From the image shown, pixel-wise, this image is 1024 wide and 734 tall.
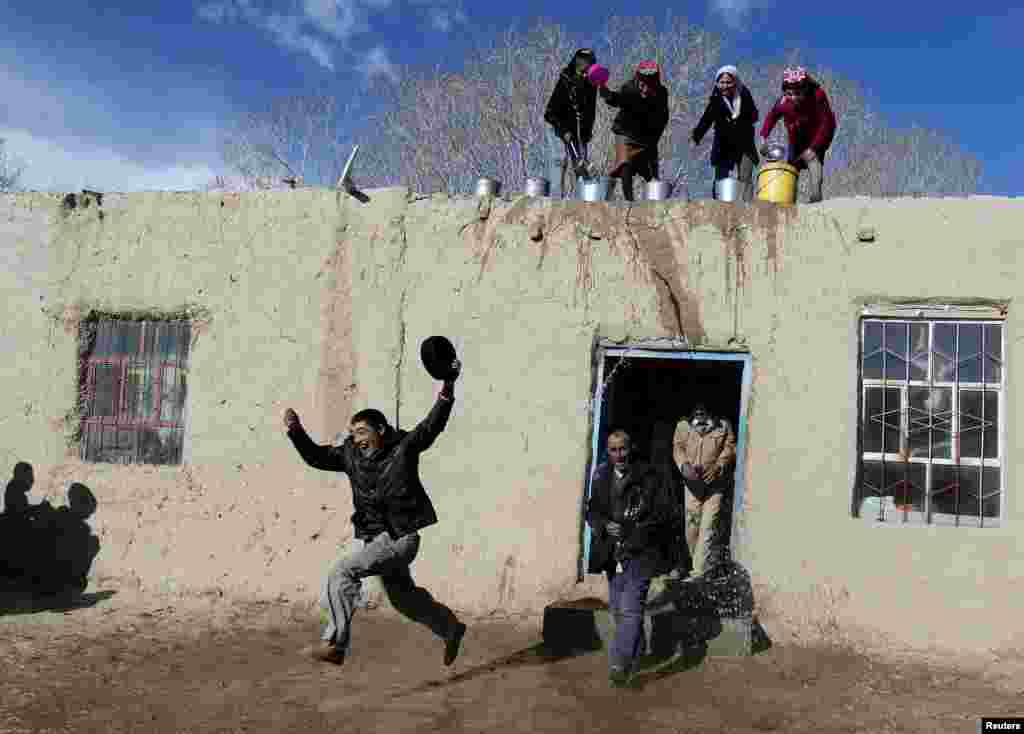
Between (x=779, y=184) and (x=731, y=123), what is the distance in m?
1.12

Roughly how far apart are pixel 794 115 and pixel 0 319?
6.84m

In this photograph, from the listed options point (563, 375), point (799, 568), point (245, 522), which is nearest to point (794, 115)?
point (563, 375)

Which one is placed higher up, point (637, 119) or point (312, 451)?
point (637, 119)

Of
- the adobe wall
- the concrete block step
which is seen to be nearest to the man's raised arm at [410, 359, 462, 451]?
the concrete block step

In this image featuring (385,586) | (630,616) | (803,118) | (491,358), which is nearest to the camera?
(385,586)

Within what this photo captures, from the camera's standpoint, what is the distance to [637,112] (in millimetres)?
7766

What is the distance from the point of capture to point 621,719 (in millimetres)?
4828

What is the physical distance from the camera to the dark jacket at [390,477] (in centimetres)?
496

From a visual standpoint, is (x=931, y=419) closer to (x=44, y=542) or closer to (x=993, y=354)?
(x=993, y=354)

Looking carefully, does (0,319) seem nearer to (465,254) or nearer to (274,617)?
(274,617)

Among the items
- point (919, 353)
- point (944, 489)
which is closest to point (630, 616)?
point (944, 489)

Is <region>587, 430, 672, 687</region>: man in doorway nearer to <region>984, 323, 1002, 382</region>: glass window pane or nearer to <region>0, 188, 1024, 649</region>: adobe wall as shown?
<region>0, 188, 1024, 649</region>: adobe wall

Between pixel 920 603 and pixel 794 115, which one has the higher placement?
pixel 794 115

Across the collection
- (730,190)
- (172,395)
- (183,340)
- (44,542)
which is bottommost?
(44,542)
